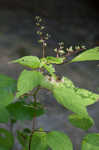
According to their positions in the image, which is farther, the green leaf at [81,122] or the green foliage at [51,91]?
the green leaf at [81,122]

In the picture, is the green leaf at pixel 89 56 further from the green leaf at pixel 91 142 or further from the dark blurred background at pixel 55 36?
the dark blurred background at pixel 55 36

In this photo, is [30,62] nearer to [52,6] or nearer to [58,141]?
[58,141]

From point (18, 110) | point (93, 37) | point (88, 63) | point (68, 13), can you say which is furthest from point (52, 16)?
point (18, 110)

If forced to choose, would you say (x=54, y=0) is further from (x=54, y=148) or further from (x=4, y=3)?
(x=54, y=148)

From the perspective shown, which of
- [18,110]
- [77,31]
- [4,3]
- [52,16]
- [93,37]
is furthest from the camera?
[4,3]

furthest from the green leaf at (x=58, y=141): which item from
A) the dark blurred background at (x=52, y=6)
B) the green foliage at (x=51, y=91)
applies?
the dark blurred background at (x=52, y=6)

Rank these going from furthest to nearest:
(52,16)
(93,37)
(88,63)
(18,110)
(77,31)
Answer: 1. (52,16)
2. (77,31)
3. (93,37)
4. (88,63)
5. (18,110)

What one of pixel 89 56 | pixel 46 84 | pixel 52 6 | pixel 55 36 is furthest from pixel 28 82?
pixel 52 6
